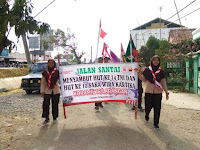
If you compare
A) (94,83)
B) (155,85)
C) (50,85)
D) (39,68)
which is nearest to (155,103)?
(155,85)

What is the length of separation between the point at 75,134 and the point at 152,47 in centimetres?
2729

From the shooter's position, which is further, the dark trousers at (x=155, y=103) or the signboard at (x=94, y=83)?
the signboard at (x=94, y=83)

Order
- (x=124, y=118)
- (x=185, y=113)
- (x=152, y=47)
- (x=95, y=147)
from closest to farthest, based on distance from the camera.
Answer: (x=95, y=147) → (x=124, y=118) → (x=185, y=113) → (x=152, y=47)

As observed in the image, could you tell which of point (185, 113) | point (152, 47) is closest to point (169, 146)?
point (185, 113)

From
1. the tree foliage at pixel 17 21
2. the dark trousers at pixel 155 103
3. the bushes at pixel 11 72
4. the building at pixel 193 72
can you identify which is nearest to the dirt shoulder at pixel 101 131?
the dark trousers at pixel 155 103

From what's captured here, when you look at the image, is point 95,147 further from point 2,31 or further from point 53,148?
point 2,31

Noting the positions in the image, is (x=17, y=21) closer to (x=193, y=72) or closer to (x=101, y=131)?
(x=101, y=131)

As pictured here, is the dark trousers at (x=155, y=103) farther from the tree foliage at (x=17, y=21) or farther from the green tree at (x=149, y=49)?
the green tree at (x=149, y=49)

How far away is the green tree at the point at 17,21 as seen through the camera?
12.3 feet

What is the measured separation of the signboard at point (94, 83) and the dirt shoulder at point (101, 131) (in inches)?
27.9

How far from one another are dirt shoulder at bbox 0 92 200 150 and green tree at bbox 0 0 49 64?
6.78ft

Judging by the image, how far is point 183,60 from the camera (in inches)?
459

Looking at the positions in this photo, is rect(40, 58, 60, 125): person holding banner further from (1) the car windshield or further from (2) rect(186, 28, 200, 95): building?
(2) rect(186, 28, 200, 95): building

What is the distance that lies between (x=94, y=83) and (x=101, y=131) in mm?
1172
